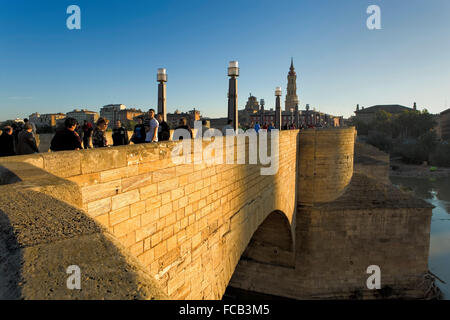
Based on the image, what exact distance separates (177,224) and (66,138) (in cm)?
184

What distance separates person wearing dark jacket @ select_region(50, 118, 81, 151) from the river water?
21.4 metres

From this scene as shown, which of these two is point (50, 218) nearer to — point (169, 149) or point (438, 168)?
point (169, 149)

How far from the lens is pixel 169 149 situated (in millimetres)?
3770

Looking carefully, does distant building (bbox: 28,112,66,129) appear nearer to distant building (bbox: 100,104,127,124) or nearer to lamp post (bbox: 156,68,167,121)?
distant building (bbox: 100,104,127,124)

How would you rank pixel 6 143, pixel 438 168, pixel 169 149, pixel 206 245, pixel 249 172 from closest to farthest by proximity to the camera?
pixel 169 149 < pixel 206 245 < pixel 6 143 < pixel 249 172 < pixel 438 168

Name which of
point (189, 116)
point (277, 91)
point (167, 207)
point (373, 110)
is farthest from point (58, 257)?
point (373, 110)

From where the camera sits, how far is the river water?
20109mm

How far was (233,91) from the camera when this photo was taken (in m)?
7.79

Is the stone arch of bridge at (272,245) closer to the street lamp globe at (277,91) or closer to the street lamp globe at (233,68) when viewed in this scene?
the street lamp globe at (277,91)

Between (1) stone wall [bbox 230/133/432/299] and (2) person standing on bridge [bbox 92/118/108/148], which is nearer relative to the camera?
(2) person standing on bridge [bbox 92/118/108/148]

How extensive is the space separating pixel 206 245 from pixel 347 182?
1232 centimetres

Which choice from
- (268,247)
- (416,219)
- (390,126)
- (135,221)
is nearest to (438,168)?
(390,126)

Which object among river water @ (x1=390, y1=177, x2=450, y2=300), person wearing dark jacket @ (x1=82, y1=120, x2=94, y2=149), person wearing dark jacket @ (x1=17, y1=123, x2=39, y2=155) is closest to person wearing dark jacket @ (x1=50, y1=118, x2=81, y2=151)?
person wearing dark jacket @ (x1=17, y1=123, x2=39, y2=155)
